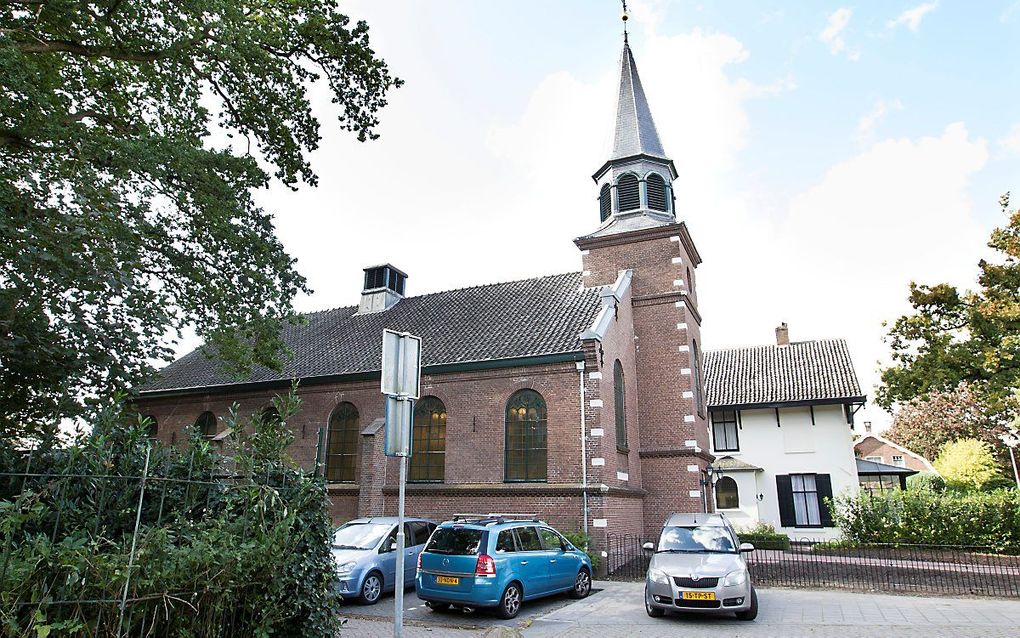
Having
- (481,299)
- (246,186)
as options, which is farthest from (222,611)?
(481,299)

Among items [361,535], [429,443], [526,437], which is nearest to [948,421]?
[526,437]

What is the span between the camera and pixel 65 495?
16.9 feet

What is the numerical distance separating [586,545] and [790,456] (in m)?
15.4

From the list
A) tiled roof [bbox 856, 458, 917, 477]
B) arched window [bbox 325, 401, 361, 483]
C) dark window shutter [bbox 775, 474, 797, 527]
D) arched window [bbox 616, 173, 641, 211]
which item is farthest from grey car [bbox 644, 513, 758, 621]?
tiled roof [bbox 856, 458, 917, 477]

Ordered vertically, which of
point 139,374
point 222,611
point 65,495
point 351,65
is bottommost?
point 222,611

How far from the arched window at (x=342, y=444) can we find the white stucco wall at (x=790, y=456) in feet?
54.8

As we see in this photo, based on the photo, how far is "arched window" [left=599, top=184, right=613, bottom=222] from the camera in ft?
81.5

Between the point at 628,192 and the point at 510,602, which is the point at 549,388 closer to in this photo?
the point at 510,602

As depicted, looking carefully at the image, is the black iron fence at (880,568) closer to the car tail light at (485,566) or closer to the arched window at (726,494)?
the arched window at (726,494)

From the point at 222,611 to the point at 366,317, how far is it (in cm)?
2197

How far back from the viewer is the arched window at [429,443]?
20.0 metres

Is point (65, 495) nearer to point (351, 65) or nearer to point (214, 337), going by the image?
point (214, 337)

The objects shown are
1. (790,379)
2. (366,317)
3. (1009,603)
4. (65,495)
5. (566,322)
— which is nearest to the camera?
(65,495)

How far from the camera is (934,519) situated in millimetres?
20625
